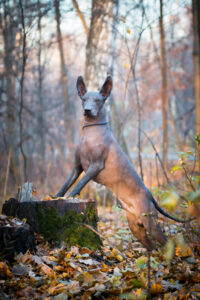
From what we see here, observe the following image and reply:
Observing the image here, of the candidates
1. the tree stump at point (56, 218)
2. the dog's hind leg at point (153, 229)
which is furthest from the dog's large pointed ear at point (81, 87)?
the dog's hind leg at point (153, 229)

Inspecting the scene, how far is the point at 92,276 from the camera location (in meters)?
2.44

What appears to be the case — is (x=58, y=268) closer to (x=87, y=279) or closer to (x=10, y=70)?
(x=87, y=279)

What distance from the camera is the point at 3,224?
2547 mm

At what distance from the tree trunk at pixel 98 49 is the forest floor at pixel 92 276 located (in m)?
4.61

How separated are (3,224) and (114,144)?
151 centimetres

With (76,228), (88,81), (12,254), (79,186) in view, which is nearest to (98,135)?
(79,186)

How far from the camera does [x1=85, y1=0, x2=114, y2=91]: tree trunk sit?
6.77 metres

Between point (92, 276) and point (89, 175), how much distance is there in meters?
1.07

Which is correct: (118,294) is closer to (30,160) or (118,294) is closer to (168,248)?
(168,248)

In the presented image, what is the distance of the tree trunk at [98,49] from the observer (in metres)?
6.77

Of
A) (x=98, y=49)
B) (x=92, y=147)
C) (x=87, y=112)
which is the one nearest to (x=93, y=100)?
(x=87, y=112)

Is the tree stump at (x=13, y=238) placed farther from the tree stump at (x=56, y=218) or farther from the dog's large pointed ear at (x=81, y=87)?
the dog's large pointed ear at (x=81, y=87)

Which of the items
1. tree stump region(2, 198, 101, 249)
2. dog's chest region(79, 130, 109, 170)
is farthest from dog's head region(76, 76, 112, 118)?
tree stump region(2, 198, 101, 249)

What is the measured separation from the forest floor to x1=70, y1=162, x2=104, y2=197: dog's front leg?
611 millimetres
